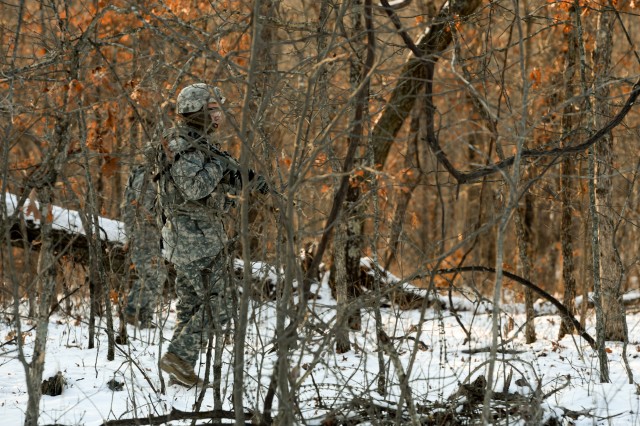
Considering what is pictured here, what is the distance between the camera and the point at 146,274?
23.5 ft

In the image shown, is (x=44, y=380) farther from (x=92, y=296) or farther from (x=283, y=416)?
(x=283, y=416)

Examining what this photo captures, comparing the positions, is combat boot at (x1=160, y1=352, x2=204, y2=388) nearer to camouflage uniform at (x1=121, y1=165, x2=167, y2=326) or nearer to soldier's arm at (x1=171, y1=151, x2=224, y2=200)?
camouflage uniform at (x1=121, y1=165, x2=167, y2=326)

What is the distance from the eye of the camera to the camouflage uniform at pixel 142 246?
6141mm

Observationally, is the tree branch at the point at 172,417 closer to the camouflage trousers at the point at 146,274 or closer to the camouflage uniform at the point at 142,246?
the camouflage uniform at the point at 142,246

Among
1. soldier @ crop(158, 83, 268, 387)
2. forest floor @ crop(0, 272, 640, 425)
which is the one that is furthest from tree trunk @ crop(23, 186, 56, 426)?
soldier @ crop(158, 83, 268, 387)

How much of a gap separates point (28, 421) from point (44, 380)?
1.39 m

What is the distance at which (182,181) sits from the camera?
4695 mm

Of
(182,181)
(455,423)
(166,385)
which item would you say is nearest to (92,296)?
(166,385)

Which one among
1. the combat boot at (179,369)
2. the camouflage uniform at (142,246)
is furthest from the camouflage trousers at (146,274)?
the combat boot at (179,369)

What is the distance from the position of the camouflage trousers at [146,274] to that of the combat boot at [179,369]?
5.21 ft

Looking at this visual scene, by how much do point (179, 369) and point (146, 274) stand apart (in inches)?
94.9

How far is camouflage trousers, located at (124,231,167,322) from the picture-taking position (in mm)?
6727

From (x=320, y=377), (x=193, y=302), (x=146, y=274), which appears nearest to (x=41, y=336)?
(x=193, y=302)

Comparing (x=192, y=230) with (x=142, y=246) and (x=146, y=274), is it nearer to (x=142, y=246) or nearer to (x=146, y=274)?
(x=142, y=246)
